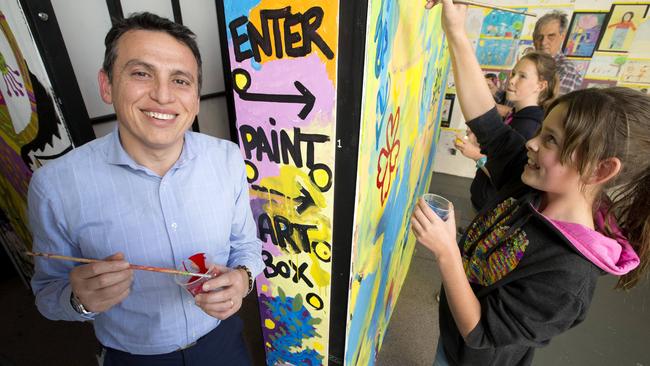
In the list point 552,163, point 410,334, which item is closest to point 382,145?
point 552,163

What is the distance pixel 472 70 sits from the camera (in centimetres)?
123

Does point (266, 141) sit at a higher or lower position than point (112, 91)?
lower

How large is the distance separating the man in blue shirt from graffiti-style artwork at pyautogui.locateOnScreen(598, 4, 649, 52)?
420cm

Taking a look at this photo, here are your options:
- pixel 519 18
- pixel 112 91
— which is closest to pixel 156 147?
pixel 112 91

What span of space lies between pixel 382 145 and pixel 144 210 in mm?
784

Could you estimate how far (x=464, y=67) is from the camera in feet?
4.06

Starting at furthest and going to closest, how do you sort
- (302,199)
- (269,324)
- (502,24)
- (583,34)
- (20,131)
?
(502,24), (583,34), (20,131), (269,324), (302,199)

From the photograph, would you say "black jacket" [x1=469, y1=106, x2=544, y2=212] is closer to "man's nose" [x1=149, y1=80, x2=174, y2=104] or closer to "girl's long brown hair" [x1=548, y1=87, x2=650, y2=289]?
"girl's long brown hair" [x1=548, y1=87, x2=650, y2=289]

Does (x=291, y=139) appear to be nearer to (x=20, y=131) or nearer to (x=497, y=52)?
(x=20, y=131)

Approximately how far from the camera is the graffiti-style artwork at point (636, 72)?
3268mm

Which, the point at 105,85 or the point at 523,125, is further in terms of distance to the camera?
the point at 523,125

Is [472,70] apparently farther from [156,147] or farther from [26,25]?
[26,25]

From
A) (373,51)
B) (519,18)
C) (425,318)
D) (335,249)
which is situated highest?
(519,18)

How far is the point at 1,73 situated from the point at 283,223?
1.49m
